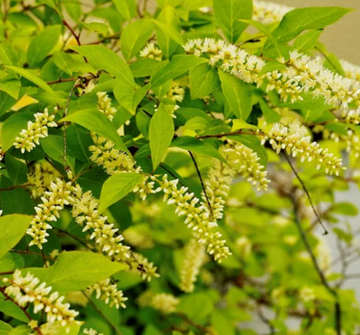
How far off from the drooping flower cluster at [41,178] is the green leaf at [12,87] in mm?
88

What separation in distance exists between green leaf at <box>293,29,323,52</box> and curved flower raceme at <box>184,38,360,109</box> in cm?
3

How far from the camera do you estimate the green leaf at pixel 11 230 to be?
374mm

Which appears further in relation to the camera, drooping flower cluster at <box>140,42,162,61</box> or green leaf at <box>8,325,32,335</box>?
drooping flower cluster at <box>140,42,162,61</box>

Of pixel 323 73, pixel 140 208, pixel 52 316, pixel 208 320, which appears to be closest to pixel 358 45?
pixel 140 208

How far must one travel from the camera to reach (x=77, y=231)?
614 millimetres

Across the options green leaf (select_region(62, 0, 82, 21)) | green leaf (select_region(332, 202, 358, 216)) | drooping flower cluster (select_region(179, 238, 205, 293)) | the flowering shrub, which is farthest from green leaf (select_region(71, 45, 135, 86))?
green leaf (select_region(332, 202, 358, 216))

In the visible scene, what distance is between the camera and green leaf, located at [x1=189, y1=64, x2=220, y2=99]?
509 mm

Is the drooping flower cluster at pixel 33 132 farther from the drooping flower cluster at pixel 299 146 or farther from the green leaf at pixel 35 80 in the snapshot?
the drooping flower cluster at pixel 299 146

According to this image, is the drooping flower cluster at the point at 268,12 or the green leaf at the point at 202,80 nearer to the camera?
the green leaf at the point at 202,80

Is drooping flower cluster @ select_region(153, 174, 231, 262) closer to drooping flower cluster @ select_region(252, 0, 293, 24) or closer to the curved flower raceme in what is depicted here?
the curved flower raceme

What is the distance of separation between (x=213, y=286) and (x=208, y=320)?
1.55ft

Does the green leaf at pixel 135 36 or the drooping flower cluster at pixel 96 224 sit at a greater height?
the green leaf at pixel 135 36

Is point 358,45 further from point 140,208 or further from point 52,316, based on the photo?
point 52,316

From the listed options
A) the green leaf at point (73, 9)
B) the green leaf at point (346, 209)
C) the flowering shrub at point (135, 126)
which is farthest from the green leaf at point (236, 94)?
the green leaf at point (346, 209)
